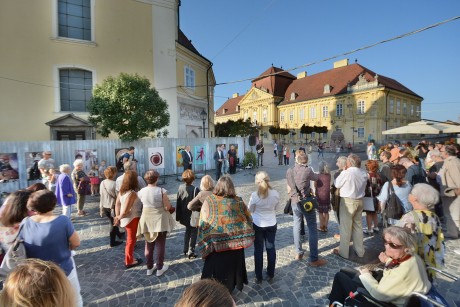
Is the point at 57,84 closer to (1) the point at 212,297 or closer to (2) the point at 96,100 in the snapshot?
(2) the point at 96,100

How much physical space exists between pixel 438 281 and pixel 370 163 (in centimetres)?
241

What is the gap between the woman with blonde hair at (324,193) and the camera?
5.51 meters

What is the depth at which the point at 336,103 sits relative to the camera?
156 feet

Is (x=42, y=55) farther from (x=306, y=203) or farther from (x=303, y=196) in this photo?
(x=306, y=203)

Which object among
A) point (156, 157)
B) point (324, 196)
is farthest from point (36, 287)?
point (156, 157)

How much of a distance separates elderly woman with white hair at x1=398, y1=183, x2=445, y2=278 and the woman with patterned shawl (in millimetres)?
2052

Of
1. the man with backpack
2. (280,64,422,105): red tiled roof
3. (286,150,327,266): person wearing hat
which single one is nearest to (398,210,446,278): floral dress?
(286,150,327,266): person wearing hat

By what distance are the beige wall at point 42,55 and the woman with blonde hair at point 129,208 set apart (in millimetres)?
13605

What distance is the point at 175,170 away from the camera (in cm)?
1461

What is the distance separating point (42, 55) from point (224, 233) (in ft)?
56.2

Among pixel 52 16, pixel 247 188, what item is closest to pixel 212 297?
pixel 247 188

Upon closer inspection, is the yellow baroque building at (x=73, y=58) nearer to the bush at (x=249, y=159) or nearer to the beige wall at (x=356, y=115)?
the bush at (x=249, y=159)

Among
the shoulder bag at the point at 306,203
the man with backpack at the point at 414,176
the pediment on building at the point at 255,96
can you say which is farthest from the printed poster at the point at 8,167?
the pediment on building at the point at 255,96

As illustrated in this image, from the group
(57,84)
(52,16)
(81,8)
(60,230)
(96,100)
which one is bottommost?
(60,230)
